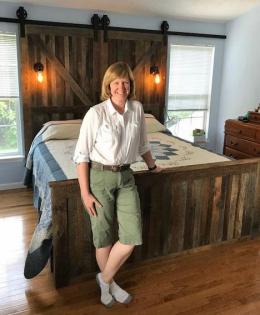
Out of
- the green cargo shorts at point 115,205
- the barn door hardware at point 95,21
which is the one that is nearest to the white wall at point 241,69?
the barn door hardware at point 95,21

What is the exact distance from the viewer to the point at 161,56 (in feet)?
14.8

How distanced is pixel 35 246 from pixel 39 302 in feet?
1.15

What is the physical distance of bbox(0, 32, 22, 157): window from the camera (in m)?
3.74

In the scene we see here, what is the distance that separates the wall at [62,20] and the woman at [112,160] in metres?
2.50

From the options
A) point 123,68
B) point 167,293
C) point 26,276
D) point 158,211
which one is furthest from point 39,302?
point 123,68

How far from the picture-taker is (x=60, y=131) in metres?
3.70

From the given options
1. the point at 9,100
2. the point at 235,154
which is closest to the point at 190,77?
the point at 235,154

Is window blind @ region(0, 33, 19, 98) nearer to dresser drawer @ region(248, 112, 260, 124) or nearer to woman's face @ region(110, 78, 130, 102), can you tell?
woman's face @ region(110, 78, 130, 102)

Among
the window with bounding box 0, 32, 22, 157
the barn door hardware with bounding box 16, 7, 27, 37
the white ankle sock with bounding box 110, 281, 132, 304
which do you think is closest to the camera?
the white ankle sock with bounding box 110, 281, 132, 304

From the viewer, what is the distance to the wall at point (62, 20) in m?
3.72

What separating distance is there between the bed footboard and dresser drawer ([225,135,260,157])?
50.3 inches

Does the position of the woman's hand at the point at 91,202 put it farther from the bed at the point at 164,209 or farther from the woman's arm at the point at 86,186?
the bed at the point at 164,209

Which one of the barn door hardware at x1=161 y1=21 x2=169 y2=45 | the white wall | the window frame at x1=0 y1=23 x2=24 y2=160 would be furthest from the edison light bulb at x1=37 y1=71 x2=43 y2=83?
the white wall

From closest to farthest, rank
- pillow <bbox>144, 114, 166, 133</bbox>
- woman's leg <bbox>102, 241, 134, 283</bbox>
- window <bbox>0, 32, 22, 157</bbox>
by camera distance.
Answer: woman's leg <bbox>102, 241, 134, 283</bbox>
window <bbox>0, 32, 22, 157</bbox>
pillow <bbox>144, 114, 166, 133</bbox>
